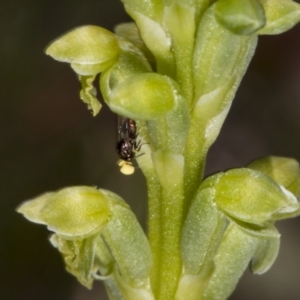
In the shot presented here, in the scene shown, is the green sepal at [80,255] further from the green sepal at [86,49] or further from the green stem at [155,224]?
the green sepal at [86,49]

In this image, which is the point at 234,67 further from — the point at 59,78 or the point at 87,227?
the point at 59,78

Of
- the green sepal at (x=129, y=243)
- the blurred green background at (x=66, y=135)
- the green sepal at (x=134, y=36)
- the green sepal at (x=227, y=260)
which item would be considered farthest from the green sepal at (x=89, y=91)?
the blurred green background at (x=66, y=135)

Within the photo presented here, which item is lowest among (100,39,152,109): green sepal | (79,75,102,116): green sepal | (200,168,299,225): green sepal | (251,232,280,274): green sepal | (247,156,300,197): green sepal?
(251,232,280,274): green sepal

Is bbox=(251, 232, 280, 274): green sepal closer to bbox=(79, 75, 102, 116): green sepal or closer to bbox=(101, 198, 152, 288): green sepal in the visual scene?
bbox=(101, 198, 152, 288): green sepal

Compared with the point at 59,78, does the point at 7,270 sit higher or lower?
lower

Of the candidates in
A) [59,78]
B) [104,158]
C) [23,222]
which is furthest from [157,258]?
[59,78]

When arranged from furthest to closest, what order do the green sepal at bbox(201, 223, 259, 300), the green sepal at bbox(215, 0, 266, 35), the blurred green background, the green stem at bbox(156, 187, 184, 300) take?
the blurred green background < the green sepal at bbox(201, 223, 259, 300) < the green stem at bbox(156, 187, 184, 300) < the green sepal at bbox(215, 0, 266, 35)

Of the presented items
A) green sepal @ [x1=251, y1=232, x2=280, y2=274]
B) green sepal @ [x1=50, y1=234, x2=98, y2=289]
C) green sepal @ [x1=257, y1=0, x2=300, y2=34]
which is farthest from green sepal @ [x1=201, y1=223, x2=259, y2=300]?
green sepal @ [x1=257, y1=0, x2=300, y2=34]
